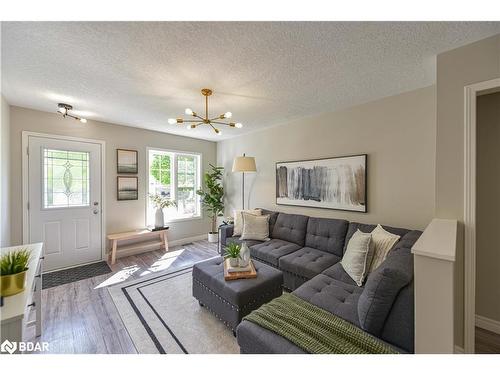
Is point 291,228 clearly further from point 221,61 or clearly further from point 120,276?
point 120,276

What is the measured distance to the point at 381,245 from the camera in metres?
2.06

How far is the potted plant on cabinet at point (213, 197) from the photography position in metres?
4.68

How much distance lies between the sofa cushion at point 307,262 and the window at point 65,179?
343 cm

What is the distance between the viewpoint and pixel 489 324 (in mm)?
1881

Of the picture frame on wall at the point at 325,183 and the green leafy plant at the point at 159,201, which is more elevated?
the picture frame on wall at the point at 325,183

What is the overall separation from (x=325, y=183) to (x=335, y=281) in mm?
1539

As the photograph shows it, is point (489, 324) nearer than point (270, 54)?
No

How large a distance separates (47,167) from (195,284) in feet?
9.77

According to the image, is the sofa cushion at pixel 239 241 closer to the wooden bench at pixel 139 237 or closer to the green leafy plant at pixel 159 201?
the wooden bench at pixel 139 237

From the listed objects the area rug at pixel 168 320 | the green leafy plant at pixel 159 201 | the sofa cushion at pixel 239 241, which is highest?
the green leafy plant at pixel 159 201

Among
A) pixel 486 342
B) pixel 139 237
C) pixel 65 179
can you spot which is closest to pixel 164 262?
pixel 139 237

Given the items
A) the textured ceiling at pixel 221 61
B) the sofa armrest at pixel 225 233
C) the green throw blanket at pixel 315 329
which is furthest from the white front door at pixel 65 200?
the green throw blanket at pixel 315 329
